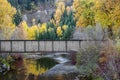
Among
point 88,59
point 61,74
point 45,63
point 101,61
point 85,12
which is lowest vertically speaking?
point 61,74

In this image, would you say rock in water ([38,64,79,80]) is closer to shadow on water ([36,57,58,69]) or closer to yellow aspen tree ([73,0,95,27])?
shadow on water ([36,57,58,69])

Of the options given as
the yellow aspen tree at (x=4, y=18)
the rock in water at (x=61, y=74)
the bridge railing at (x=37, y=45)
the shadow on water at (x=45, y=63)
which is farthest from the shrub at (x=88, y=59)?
the yellow aspen tree at (x=4, y=18)

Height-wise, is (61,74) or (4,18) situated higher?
(4,18)

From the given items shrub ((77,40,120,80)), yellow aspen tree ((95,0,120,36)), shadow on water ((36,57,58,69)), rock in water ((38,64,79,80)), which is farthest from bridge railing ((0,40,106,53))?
shadow on water ((36,57,58,69))

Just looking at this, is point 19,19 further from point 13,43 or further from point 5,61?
point 13,43

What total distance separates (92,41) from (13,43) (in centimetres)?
1167

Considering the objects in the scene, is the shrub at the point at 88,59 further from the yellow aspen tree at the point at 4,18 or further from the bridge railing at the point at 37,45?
the yellow aspen tree at the point at 4,18

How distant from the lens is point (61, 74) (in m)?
54.5

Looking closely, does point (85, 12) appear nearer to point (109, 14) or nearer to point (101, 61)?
point (109, 14)

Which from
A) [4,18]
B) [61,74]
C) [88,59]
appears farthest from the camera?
[4,18]

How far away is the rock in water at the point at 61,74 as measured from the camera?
50.2m

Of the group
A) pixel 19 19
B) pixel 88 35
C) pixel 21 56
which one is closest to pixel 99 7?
pixel 88 35

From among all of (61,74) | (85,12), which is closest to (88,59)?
(61,74)

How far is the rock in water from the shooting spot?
50219mm
